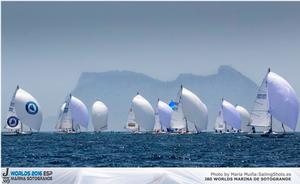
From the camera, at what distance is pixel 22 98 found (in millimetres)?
104312

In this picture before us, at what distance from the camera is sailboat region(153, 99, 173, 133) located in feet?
436

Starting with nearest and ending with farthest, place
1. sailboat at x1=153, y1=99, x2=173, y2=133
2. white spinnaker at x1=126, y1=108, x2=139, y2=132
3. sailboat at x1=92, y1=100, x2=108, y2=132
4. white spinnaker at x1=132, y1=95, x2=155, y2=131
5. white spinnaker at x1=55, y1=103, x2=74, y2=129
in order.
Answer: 1. white spinnaker at x1=55, y1=103, x2=74, y2=129
2. white spinnaker at x1=132, y1=95, x2=155, y2=131
3. sailboat at x1=153, y1=99, x2=173, y2=133
4. white spinnaker at x1=126, y1=108, x2=139, y2=132
5. sailboat at x1=92, y1=100, x2=108, y2=132

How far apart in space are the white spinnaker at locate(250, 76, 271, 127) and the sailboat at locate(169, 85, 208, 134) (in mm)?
25222

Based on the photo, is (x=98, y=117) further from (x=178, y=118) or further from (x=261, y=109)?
(x=261, y=109)

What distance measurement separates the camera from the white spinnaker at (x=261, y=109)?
8644 cm

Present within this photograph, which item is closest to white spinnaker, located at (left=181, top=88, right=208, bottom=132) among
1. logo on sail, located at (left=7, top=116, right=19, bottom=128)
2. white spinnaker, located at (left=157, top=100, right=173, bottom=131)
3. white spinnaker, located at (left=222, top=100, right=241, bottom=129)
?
white spinnaker, located at (left=157, top=100, right=173, bottom=131)

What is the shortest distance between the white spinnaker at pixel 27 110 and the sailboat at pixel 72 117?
78.5 feet

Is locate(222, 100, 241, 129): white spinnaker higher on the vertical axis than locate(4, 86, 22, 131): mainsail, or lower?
higher

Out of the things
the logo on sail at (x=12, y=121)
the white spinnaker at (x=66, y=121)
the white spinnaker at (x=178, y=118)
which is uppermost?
the white spinnaker at (x=66, y=121)

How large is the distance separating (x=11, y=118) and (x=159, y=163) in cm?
6122

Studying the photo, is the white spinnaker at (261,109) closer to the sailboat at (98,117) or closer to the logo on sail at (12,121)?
the logo on sail at (12,121)

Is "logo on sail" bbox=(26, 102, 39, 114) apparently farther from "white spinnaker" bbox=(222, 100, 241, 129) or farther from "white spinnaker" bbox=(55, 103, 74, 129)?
"white spinnaker" bbox=(222, 100, 241, 129)

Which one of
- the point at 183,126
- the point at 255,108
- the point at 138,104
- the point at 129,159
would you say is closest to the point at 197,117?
the point at 183,126

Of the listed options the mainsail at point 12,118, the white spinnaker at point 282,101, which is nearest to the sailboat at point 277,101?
the white spinnaker at point 282,101
